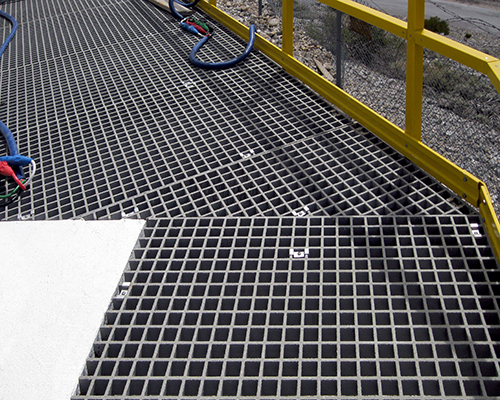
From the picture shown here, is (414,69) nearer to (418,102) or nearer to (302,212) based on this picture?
(418,102)

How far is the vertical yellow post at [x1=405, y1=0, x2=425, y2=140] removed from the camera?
2.60 metres

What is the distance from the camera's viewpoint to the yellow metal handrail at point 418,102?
2.28m

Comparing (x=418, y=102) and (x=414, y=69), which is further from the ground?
(x=414, y=69)

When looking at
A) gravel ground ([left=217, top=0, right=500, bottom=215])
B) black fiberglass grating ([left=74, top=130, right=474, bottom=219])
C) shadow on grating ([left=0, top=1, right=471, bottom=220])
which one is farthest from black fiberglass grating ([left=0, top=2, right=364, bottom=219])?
gravel ground ([left=217, top=0, right=500, bottom=215])

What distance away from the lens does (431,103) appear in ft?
13.3

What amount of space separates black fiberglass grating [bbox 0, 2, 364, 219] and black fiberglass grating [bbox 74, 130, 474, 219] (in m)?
0.12

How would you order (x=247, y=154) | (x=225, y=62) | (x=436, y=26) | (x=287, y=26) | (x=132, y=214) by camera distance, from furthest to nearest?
(x=436, y=26) → (x=225, y=62) → (x=287, y=26) → (x=247, y=154) → (x=132, y=214)

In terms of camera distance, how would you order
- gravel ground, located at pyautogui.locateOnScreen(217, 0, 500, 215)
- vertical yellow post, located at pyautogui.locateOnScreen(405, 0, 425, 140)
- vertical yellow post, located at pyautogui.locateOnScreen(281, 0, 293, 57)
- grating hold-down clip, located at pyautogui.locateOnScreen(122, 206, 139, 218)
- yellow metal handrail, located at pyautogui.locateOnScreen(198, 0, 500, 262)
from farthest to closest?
vertical yellow post, located at pyautogui.locateOnScreen(281, 0, 293, 57), gravel ground, located at pyautogui.locateOnScreen(217, 0, 500, 215), grating hold-down clip, located at pyautogui.locateOnScreen(122, 206, 139, 218), vertical yellow post, located at pyautogui.locateOnScreen(405, 0, 425, 140), yellow metal handrail, located at pyautogui.locateOnScreen(198, 0, 500, 262)

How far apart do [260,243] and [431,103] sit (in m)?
2.43

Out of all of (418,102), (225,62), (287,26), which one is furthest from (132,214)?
(287,26)

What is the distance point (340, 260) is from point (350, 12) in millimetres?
1785

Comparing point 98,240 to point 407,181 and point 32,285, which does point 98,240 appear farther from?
point 407,181

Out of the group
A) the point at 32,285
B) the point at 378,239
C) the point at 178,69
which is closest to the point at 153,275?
the point at 32,285

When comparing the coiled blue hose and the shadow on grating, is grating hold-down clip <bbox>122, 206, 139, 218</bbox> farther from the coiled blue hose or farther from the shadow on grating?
the coiled blue hose
